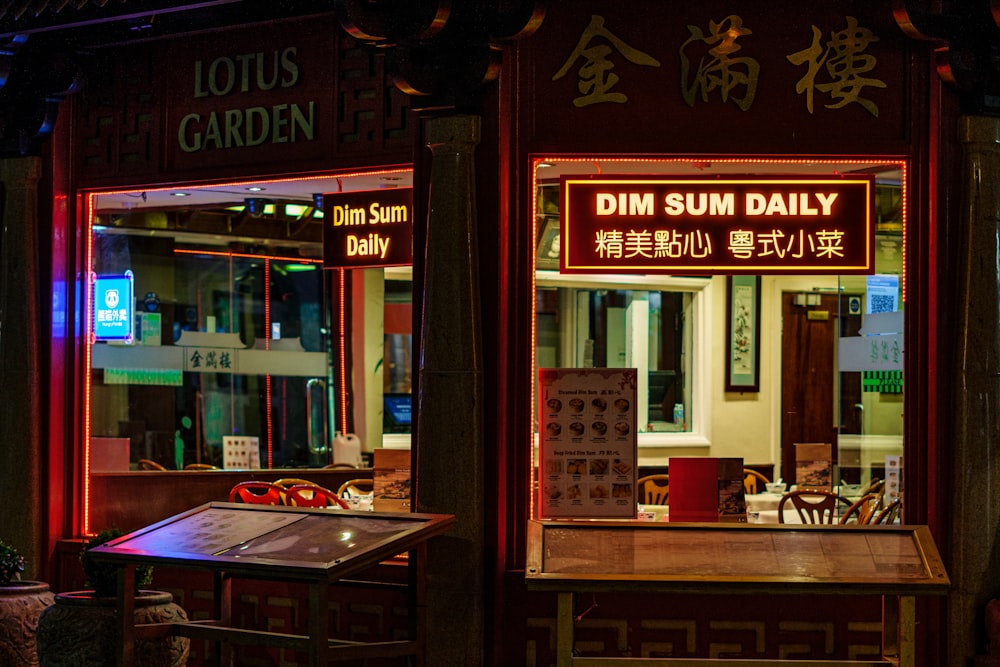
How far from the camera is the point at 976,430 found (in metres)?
7.89

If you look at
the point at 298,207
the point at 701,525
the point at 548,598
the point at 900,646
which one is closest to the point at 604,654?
the point at 548,598

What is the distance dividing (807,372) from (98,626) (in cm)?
968

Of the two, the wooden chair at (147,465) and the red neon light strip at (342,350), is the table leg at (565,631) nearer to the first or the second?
the wooden chair at (147,465)

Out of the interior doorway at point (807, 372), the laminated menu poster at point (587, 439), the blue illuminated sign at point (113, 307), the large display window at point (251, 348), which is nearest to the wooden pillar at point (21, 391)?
the blue illuminated sign at point (113, 307)

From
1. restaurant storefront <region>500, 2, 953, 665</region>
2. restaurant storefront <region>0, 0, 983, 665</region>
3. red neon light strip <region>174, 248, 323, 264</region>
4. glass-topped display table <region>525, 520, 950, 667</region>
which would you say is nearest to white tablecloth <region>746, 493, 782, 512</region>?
restaurant storefront <region>0, 0, 983, 665</region>

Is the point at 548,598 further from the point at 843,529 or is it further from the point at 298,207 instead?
the point at 298,207

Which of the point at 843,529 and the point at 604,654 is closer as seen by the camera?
the point at 843,529

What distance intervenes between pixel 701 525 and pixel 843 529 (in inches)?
32.1

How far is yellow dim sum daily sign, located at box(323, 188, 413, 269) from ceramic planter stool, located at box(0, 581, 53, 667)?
327cm

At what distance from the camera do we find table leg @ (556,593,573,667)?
6.84 meters

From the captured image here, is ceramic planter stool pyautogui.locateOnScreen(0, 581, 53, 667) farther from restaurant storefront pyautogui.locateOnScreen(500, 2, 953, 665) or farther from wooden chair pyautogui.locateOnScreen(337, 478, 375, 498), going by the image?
wooden chair pyautogui.locateOnScreen(337, 478, 375, 498)

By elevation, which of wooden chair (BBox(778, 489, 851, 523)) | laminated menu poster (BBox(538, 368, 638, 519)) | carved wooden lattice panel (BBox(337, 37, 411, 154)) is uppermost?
carved wooden lattice panel (BBox(337, 37, 411, 154))

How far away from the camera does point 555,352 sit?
12586mm

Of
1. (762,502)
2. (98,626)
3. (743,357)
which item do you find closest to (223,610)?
(98,626)
